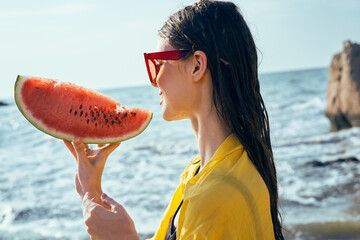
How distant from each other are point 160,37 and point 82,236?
5906 millimetres

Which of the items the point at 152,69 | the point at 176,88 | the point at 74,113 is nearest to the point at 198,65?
the point at 176,88

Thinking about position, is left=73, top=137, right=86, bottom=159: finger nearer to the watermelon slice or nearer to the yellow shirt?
the watermelon slice

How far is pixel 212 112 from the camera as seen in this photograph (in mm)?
1773

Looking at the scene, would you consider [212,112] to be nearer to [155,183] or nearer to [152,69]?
[152,69]

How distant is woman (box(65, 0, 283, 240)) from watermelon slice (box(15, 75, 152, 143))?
1.24 feet

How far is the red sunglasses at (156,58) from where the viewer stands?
5.74ft

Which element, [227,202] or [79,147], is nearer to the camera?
[227,202]

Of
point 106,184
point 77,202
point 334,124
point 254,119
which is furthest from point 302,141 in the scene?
point 254,119

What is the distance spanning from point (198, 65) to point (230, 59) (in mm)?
130

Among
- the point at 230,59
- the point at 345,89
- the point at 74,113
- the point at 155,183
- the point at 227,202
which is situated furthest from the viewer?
the point at 345,89

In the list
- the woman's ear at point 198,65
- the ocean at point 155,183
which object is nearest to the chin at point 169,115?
the woman's ear at point 198,65

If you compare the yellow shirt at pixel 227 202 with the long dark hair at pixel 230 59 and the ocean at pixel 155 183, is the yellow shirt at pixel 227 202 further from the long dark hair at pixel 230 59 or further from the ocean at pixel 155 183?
the ocean at pixel 155 183

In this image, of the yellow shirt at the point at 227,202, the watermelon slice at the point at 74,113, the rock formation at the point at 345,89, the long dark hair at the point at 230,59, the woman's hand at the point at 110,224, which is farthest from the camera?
the rock formation at the point at 345,89

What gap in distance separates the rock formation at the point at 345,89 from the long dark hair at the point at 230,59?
1426 cm
